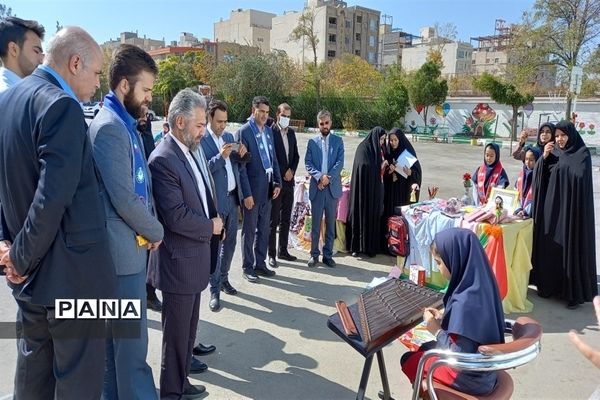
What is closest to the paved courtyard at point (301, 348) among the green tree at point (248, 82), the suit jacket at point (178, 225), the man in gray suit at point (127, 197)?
the man in gray suit at point (127, 197)

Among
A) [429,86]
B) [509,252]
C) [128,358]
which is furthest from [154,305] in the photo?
[429,86]

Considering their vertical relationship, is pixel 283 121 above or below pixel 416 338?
above

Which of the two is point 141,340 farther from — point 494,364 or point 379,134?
point 379,134

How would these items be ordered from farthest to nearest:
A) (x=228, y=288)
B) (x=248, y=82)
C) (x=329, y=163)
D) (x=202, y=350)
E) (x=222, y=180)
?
(x=248, y=82) → (x=329, y=163) → (x=228, y=288) → (x=222, y=180) → (x=202, y=350)

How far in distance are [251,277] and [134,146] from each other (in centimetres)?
296

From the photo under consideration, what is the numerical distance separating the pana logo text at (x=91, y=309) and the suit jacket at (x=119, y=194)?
186 mm

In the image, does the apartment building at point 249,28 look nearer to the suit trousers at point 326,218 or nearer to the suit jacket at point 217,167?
the suit trousers at point 326,218

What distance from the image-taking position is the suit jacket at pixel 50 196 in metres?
1.77

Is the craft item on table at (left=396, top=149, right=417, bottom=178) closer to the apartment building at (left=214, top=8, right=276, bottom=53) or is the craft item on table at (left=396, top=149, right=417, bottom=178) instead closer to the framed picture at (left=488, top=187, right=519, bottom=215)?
the framed picture at (left=488, top=187, right=519, bottom=215)

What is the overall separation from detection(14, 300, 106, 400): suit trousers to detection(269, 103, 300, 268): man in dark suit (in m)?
3.56

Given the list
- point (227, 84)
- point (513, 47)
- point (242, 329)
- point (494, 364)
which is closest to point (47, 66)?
point (494, 364)

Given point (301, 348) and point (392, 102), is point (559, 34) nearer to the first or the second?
point (392, 102)

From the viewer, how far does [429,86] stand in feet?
91.7

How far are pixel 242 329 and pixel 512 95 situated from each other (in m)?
24.4
